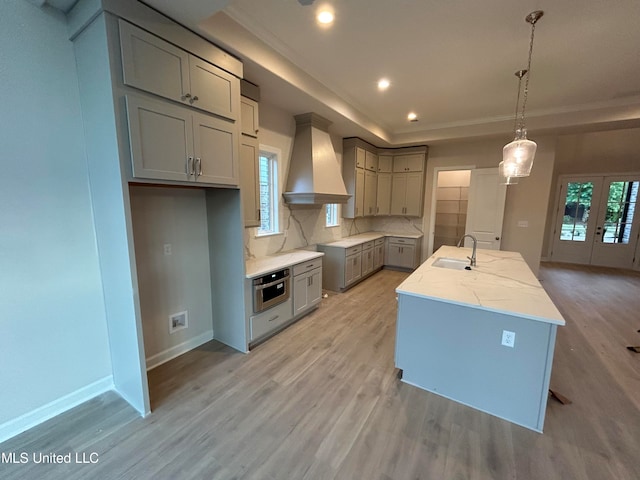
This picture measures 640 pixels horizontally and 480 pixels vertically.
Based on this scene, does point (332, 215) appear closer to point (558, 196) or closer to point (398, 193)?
point (398, 193)

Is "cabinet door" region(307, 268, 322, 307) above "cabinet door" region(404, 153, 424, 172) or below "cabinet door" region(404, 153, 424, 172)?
below

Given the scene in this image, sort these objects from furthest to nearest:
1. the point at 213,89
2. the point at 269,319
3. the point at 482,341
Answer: the point at 269,319
the point at 213,89
the point at 482,341

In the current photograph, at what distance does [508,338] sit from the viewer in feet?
6.13

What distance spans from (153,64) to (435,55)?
2.53 meters

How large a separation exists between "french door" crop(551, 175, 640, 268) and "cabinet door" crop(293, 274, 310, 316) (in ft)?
24.7

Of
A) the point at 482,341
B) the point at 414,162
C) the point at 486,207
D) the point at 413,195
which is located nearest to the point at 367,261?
the point at 413,195

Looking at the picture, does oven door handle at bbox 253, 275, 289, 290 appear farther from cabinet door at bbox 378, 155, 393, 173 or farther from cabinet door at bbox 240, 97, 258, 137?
cabinet door at bbox 378, 155, 393, 173

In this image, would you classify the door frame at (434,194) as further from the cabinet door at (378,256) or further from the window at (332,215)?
the window at (332,215)

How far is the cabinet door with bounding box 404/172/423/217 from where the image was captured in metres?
5.68

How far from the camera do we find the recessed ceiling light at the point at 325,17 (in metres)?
2.11

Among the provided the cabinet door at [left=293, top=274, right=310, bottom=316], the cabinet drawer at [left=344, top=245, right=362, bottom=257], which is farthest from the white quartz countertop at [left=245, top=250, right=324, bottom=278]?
the cabinet drawer at [left=344, top=245, right=362, bottom=257]

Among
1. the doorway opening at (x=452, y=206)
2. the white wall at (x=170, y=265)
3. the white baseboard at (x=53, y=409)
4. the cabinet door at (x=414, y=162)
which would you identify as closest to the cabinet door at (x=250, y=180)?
the white wall at (x=170, y=265)

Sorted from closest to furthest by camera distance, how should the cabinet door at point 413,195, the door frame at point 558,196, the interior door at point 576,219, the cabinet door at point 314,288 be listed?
1. the cabinet door at point 314,288
2. the cabinet door at point 413,195
3. the door frame at point 558,196
4. the interior door at point 576,219

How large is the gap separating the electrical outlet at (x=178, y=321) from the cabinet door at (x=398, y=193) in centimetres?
464
